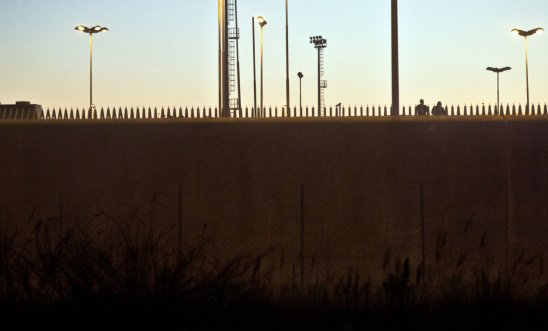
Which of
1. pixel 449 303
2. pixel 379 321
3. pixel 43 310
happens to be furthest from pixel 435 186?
pixel 43 310

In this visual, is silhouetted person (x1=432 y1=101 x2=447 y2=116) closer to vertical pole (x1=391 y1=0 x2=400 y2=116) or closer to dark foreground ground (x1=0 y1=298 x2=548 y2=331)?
vertical pole (x1=391 y1=0 x2=400 y2=116)

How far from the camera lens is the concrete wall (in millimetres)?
14398

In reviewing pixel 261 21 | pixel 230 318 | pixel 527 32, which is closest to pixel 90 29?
pixel 261 21

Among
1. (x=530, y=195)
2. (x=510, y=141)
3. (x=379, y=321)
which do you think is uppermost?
(x=510, y=141)

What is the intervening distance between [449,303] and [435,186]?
5.48m

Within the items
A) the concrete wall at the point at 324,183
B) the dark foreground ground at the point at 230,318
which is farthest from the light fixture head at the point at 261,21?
the dark foreground ground at the point at 230,318

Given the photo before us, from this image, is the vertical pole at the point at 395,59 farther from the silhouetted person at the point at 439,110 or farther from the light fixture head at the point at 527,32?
the light fixture head at the point at 527,32

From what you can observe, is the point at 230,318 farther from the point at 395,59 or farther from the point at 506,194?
the point at 395,59

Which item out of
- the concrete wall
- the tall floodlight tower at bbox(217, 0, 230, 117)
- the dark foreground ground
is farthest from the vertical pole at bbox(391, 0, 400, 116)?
the dark foreground ground

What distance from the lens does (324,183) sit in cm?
1460

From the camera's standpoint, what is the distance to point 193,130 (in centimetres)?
1491

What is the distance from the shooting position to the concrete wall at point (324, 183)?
567 inches

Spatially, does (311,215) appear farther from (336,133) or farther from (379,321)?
(379,321)

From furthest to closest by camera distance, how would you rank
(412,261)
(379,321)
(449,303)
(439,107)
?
1. (439,107)
2. (412,261)
3. (449,303)
4. (379,321)
